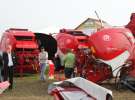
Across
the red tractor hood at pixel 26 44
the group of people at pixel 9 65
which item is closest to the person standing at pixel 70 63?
the group of people at pixel 9 65

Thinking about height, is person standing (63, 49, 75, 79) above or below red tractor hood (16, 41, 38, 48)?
below

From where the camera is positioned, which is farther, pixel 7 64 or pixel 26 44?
pixel 26 44

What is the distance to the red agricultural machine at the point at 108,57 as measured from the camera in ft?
58.2

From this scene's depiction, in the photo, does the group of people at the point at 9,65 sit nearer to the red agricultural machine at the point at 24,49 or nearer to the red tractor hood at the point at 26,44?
the red agricultural machine at the point at 24,49

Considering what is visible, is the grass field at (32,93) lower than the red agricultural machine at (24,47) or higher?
lower

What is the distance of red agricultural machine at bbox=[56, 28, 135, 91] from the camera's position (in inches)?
698

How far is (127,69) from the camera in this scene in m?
17.5

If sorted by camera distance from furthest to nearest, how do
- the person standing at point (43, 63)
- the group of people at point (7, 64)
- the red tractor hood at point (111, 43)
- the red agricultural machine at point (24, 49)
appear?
1. the red agricultural machine at point (24, 49)
2. the person standing at point (43, 63)
3. the red tractor hood at point (111, 43)
4. the group of people at point (7, 64)

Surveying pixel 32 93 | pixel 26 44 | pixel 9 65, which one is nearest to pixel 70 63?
pixel 9 65

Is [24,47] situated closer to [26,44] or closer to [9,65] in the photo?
[26,44]

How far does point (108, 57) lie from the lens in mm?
18359

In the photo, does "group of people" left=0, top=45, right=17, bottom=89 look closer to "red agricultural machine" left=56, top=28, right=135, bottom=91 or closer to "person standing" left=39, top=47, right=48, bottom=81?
"red agricultural machine" left=56, top=28, right=135, bottom=91

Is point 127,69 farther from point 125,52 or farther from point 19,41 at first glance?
point 19,41

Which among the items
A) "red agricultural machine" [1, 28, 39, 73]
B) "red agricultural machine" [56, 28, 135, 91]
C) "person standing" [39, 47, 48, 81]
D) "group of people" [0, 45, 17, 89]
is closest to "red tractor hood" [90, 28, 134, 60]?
"red agricultural machine" [56, 28, 135, 91]
